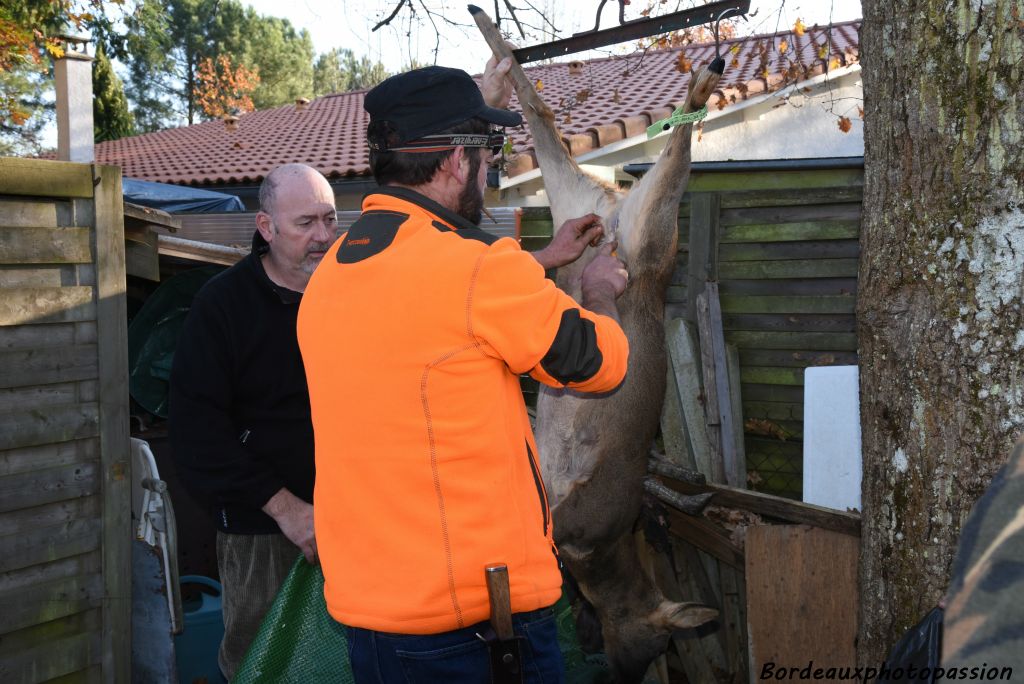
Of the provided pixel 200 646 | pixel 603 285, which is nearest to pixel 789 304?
pixel 603 285

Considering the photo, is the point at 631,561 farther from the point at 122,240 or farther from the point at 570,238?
the point at 122,240

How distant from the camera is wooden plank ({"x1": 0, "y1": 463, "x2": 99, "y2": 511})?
168 inches

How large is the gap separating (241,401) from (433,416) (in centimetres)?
175

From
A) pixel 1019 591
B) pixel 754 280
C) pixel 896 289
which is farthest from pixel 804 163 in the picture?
pixel 1019 591

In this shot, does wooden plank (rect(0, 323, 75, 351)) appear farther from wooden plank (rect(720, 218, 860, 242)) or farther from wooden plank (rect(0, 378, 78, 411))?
wooden plank (rect(720, 218, 860, 242))

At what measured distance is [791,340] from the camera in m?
6.08

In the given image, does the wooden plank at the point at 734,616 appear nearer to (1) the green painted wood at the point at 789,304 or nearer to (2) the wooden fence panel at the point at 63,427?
(1) the green painted wood at the point at 789,304

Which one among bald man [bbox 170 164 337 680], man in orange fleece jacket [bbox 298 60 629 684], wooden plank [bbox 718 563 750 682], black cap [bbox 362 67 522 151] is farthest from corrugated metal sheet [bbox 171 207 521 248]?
man in orange fleece jacket [bbox 298 60 629 684]

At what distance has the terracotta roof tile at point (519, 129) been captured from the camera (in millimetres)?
11922

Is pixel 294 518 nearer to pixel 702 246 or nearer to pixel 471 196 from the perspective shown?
pixel 471 196

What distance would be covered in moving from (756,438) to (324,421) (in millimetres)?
4309

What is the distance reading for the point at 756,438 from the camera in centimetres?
620

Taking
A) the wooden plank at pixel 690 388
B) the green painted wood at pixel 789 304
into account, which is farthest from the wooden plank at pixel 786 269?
the wooden plank at pixel 690 388

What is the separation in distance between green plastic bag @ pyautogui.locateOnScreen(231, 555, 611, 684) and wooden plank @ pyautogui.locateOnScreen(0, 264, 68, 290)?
6.43 feet
